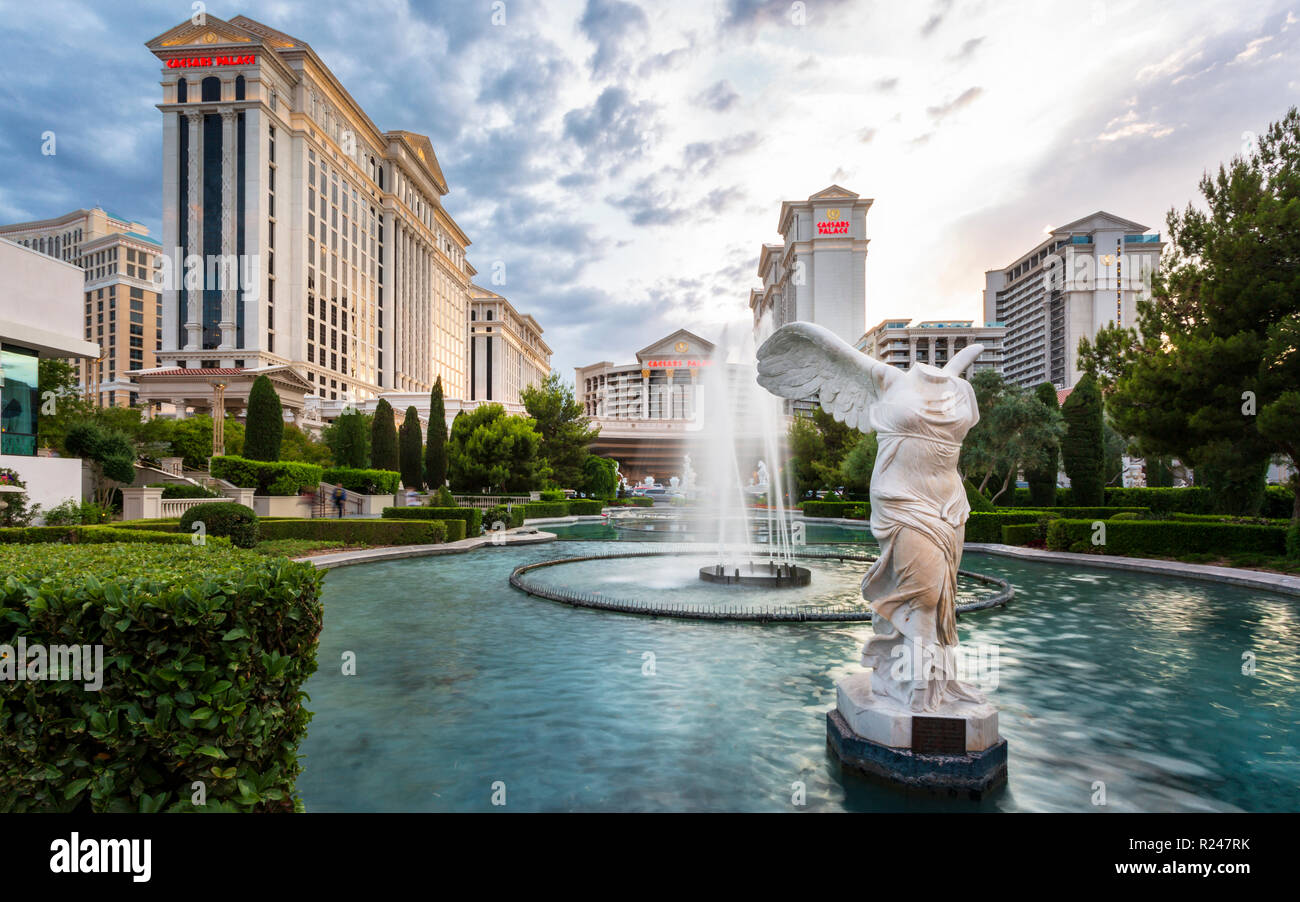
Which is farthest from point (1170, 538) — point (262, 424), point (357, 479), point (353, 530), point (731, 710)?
point (262, 424)

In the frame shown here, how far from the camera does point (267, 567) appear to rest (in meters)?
3.96

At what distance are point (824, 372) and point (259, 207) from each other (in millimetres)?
70179

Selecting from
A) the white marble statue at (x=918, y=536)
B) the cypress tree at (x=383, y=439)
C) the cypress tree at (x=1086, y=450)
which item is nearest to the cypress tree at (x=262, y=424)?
the cypress tree at (x=383, y=439)

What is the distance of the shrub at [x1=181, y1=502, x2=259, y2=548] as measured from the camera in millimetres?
14578

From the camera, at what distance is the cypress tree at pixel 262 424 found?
28.4 metres

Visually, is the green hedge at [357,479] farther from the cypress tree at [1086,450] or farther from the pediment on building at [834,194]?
the pediment on building at [834,194]

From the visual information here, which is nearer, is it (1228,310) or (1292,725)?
(1292,725)

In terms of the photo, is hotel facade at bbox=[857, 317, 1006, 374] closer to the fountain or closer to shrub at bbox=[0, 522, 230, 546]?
the fountain

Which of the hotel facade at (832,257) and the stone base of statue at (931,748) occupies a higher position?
the hotel facade at (832,257)

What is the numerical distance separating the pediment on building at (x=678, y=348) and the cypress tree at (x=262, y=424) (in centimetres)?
10414

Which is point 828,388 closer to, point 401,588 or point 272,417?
point 401,588

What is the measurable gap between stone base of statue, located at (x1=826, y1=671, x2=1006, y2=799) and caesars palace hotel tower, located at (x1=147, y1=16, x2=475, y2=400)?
65.6 meters

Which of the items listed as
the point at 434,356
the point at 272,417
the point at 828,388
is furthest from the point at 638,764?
the point at 434,356

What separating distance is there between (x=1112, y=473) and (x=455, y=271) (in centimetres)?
10107
